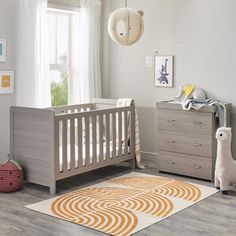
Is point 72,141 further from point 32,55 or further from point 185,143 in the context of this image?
point 185,143

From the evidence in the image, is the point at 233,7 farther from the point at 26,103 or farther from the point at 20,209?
the point at 20,209

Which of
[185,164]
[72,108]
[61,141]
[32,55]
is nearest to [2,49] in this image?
[32,55]

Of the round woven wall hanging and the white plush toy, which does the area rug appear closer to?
the white plush toy

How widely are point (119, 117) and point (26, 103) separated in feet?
3.49

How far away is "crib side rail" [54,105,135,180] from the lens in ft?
13.6

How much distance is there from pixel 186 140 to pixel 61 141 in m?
1.37

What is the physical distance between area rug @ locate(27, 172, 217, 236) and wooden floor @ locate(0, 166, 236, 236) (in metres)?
0.09

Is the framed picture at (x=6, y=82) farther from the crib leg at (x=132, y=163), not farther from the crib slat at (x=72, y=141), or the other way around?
the crib leg at (x=132, y=163)

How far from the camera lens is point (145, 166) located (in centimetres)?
529

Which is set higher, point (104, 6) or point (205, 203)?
point (104, 6)

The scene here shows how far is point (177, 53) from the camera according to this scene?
5.12 metres

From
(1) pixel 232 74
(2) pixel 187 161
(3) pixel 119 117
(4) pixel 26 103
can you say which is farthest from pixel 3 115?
(1) pixel 232 74

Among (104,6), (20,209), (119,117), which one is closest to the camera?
(20,209)

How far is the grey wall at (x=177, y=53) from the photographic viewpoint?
15.5ft
